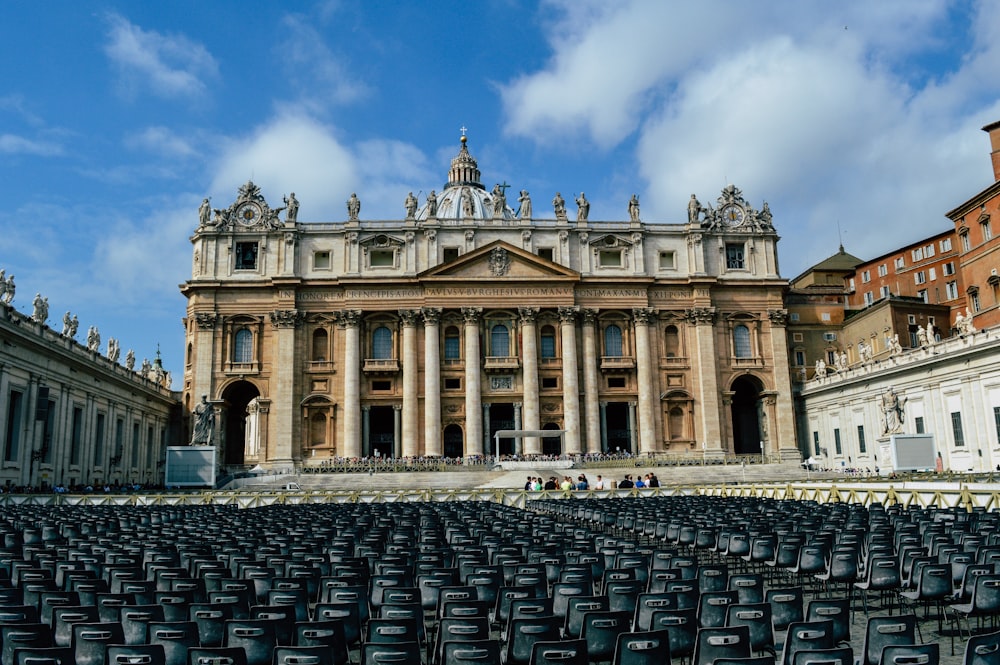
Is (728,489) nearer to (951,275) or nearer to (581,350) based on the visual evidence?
(581,350)

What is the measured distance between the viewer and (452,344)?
7144 cm

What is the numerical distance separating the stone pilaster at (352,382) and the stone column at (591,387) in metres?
19.1

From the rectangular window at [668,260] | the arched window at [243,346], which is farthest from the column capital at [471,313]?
the arched window at [243,346]

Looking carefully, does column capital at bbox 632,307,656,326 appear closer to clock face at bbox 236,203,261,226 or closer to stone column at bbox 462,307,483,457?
stone column at bbox 462,307,483,457

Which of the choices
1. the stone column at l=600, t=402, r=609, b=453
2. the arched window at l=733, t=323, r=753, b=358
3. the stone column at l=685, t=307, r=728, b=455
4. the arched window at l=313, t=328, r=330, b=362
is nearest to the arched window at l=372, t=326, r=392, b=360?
the arched window at l=313, t=328, r=330, b=362

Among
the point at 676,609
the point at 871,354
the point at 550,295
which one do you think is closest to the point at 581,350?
the point at 550,295

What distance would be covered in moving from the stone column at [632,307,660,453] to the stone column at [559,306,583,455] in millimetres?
5390

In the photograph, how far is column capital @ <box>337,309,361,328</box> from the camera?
7004 cm

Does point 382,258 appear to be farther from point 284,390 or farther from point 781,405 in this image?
point 781,405

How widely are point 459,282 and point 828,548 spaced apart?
57.0 m

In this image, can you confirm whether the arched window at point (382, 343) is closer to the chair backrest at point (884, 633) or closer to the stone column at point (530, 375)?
the stone column at point (530, 375)

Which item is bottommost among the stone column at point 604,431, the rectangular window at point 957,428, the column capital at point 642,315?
the rectangular window at point 957,428

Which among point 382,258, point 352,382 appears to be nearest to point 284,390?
point 352,382

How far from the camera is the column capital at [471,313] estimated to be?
70.2 meters
